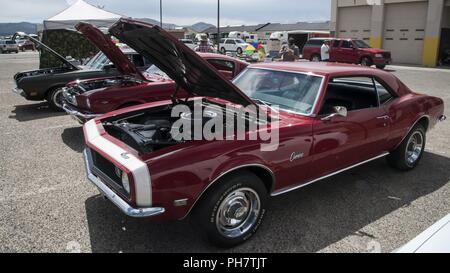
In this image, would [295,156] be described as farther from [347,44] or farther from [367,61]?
[347,44]

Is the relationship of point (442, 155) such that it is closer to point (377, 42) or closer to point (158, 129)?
point (158, 129)

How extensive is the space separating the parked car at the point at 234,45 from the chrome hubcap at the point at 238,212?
31.3m

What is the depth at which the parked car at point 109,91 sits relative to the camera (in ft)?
19.2

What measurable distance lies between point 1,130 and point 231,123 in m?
5.64

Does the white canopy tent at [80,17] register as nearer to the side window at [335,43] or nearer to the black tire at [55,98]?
the black tire at [55,98]

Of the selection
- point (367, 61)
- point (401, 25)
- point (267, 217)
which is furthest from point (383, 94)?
point (401, 25)

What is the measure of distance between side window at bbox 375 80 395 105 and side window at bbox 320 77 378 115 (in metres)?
0.07

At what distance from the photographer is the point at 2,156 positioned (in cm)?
539

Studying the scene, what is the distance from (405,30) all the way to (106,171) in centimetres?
2784

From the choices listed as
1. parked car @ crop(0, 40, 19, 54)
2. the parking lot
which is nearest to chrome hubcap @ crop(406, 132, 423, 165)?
the parking lot

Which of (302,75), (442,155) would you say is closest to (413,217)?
(302,75)

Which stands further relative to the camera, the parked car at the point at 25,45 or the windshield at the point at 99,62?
the parked car at the point at 25,45

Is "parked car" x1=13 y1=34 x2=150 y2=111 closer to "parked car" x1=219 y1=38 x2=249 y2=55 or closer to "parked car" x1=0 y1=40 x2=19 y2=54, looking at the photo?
"parked car" x1=219 y1=38 x2=249 y2=55

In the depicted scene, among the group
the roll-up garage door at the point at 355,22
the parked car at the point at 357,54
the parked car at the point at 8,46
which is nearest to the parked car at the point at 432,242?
the parked car at the point at 357,54
